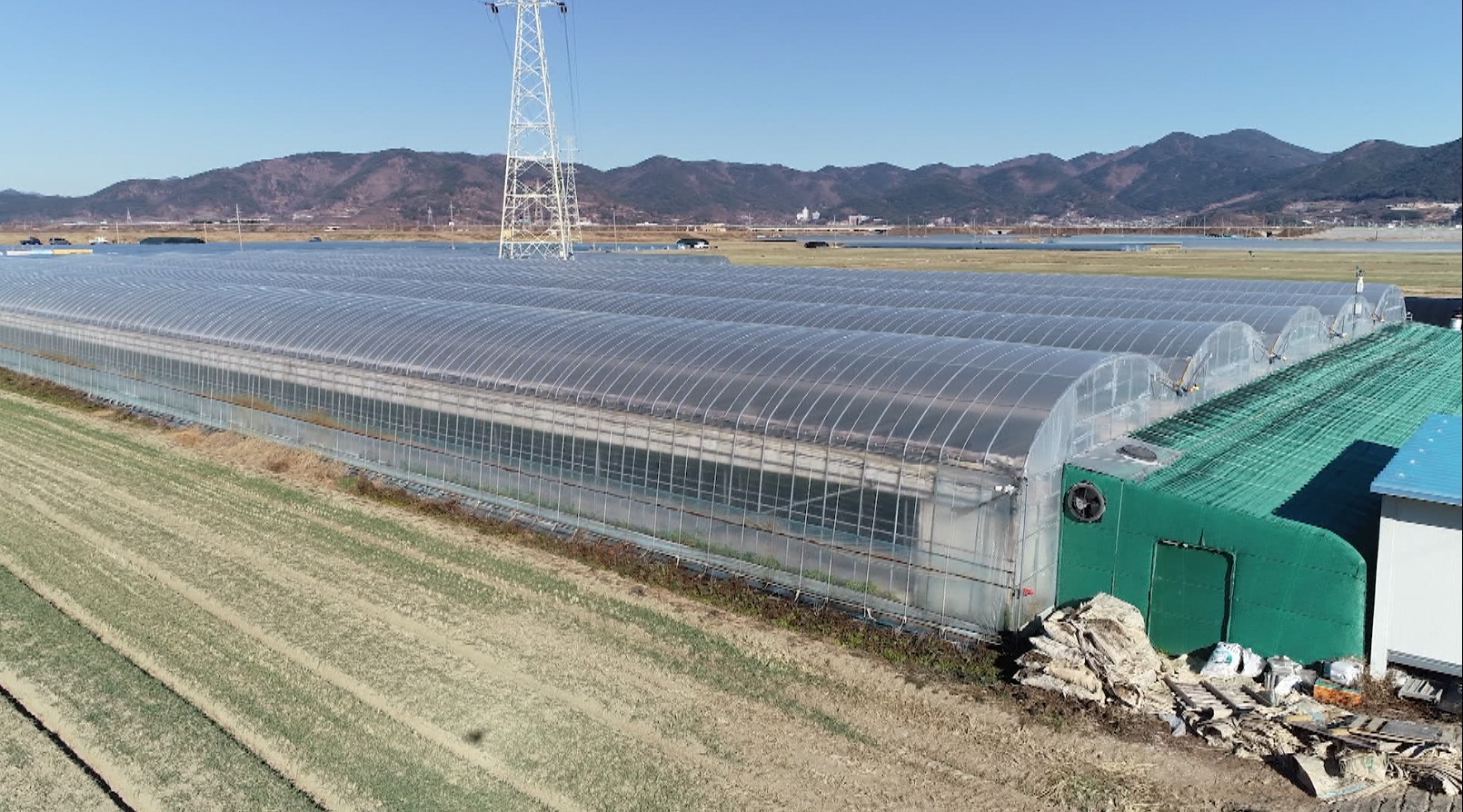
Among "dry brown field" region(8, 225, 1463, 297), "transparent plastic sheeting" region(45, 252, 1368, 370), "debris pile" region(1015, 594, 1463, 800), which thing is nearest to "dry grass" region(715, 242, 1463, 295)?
"dry brown field" region(8, 225, 1463, 297)

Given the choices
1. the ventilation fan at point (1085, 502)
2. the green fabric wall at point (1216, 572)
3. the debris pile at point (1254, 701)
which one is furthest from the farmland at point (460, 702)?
the ventilation fan at point (1085, 502)

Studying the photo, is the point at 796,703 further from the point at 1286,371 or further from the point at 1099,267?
the point at 1099,267

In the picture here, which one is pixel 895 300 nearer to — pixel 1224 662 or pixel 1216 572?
pixel 1216 572

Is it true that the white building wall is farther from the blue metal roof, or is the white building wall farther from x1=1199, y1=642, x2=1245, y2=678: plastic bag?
x1=1199, y1=642, x2=1245, y2=678: plastic bag

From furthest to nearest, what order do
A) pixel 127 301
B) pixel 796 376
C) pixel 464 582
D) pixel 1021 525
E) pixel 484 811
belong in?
pixel 127 301
pixel 796 376
pixel 464 582
pixel 1021 525
pixel 484 811

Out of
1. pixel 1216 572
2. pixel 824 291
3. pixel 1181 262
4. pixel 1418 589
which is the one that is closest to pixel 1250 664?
pixel 1216 572

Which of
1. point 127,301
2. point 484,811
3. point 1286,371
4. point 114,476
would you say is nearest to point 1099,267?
point 1286,371
